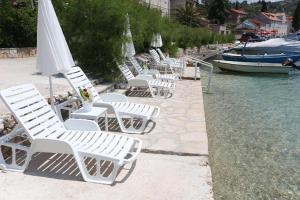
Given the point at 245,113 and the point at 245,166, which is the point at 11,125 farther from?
the point at 245,113

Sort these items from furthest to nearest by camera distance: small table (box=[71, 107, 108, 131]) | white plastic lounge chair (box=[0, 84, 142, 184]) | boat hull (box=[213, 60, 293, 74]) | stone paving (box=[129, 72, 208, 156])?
boat hull (box=[213, 60, 293, 74])
small table (box=[71, 107, 108, 131])
stone paving (box=[129, 72, 208, 156])
white plastic lounge chair (box=[0, 84, 142, 184])

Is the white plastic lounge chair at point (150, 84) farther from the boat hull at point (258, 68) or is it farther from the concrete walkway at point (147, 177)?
the boat hull at point (258, 68)

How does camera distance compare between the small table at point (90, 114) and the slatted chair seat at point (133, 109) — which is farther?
the slatted chair seat at point (133, 109)

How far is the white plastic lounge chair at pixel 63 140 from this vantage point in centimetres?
432

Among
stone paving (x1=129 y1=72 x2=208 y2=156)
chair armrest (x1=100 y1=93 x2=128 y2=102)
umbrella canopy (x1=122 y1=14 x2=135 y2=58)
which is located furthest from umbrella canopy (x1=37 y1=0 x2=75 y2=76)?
umbrella canopy (x1=122 y1=14 x2=135 y2=58)

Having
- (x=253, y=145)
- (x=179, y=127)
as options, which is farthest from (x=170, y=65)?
(x=253, y=145)

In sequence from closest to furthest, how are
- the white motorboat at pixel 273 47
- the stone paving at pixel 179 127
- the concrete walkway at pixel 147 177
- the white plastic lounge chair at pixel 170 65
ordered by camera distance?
1. the concrete walkway at pixel 147 177
2. the stone paving at pixel 179 127
3. the white plastic lounge chair at pixel 170 65
4. the white motorboat at pixel 273 47

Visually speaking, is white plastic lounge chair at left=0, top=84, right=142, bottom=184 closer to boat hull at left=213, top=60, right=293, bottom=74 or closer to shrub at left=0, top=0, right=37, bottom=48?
shrub at left=0, top=0, right=37, bottom=48

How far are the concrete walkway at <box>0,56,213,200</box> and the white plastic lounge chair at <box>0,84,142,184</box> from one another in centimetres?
17

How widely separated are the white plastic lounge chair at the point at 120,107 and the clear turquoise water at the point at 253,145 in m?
1.28

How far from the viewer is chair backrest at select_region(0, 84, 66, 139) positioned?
4.48 meters

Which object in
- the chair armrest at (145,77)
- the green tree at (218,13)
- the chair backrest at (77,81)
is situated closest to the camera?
the chair backrest at (77,81)

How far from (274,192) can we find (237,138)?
7.48ft

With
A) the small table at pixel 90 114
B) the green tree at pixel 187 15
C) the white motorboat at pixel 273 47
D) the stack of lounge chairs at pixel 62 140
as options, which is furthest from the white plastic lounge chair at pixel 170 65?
the green tree at pixel 187 15
